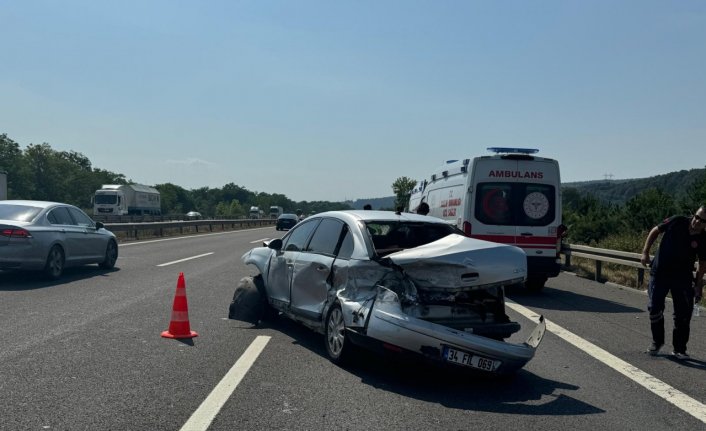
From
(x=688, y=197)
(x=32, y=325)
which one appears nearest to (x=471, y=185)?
(x=32, y=325)

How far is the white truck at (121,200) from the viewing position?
54.0 meters

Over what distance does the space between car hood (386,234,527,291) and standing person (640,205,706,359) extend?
2336 millimetres

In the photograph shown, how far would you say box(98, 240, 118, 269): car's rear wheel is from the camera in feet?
50.9

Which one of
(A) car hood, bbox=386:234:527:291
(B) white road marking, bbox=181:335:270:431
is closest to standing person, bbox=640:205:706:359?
(A) car hood, bbox=386:234:527:291

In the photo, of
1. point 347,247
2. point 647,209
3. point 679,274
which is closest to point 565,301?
point 679,274

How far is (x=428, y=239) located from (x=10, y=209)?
9.51m

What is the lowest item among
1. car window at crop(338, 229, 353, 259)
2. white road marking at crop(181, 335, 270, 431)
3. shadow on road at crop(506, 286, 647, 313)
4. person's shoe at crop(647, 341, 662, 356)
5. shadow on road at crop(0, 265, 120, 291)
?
shadow on road at crop(506, 286, 647, 313)

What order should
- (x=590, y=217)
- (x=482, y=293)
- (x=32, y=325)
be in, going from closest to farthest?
(x=482, y=293)
(x=32, y=325)
(x=590, y=217)

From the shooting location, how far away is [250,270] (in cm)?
1623

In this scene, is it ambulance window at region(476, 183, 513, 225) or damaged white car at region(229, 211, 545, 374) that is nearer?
damaged white car at region(229, 211, 545, 374)

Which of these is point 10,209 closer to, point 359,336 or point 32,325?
point 32,325

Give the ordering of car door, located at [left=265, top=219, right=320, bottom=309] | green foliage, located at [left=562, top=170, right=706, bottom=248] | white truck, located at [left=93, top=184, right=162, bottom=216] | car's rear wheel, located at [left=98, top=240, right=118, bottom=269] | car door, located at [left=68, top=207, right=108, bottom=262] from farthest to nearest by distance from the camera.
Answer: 1. white truck, located at [left=93, top=184, right=162, bottom=216]
2. green foliage, located at [left=562, top=170, right=706, bottom=248]
3. car's rear wheel, located at [left=98, top=240, right=118, bottom=269]
4. car door, located at [left=68, top=207, right=108, bottom=262]
5. car door, located at [left=265, top=219, right=320, bottom=309]

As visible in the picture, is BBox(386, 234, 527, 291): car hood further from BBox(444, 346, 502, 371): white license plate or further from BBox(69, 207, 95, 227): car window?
BBox(69, 207, 95, 227): car window

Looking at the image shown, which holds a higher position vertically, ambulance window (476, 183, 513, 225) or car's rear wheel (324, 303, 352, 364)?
ambulance window (476, 183, 513, 225)
